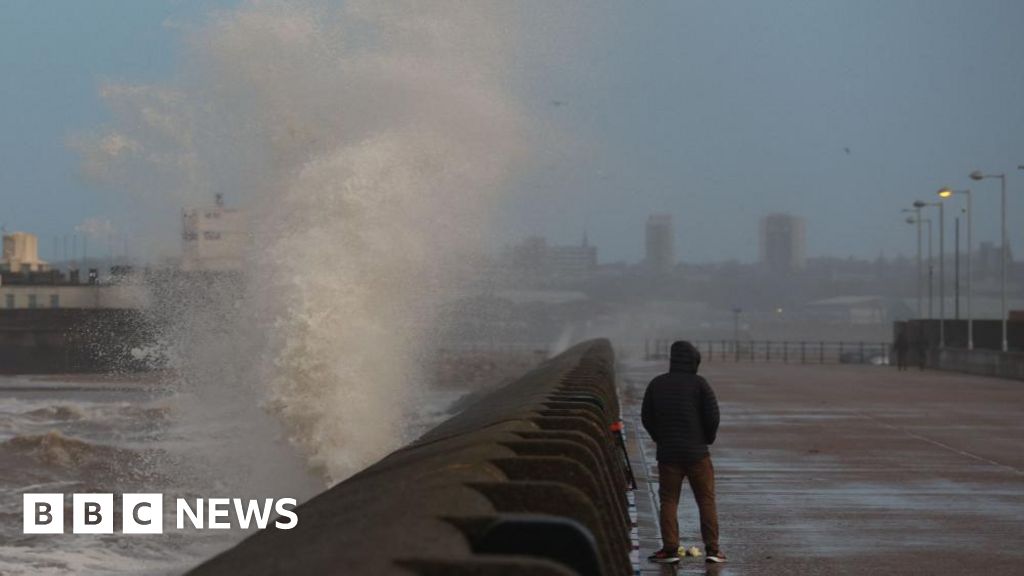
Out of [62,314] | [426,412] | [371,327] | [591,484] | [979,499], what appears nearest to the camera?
[591,484]

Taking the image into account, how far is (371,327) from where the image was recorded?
30.0 metres

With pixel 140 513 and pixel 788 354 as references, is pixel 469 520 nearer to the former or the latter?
pixel 140 513

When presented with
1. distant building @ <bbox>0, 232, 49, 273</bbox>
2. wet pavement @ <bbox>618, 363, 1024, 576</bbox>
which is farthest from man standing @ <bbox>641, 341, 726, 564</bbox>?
distant building @ <bbox>0, 232, 49, 273</bbox>

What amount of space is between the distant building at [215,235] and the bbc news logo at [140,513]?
470 inches

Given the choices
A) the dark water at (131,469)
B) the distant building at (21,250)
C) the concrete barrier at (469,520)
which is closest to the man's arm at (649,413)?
the concrete barrier at (469,520)

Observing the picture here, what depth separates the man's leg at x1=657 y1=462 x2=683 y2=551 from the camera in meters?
11.5

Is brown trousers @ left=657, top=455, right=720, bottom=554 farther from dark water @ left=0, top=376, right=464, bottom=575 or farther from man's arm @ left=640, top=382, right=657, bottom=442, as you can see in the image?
dark water @ left=0, top=376, right=464, bottom=575

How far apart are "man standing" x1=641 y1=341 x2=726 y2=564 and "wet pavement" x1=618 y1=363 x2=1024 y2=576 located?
24 centimetres

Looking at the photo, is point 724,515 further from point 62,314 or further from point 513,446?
point 62,314

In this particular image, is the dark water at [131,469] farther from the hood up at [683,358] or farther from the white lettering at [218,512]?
the hood up at [683,358]

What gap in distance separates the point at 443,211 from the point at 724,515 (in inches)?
923

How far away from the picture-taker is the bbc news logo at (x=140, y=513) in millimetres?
19328

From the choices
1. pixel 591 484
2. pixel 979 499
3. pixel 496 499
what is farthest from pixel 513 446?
pixel 979 499

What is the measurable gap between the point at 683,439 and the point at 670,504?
0.47 metres
